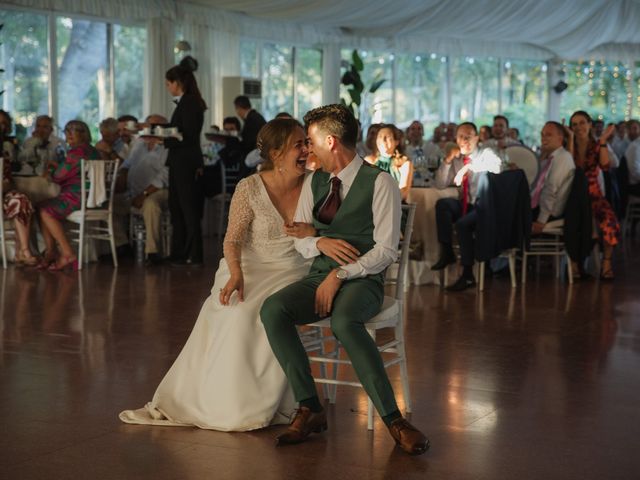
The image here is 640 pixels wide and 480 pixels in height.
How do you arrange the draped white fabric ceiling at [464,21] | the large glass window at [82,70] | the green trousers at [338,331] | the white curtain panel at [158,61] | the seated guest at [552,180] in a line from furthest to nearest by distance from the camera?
the draped white fabric ceiling at [464,21]
the white curtain panel at [158,61]
the large glass window at [82,70]
the seated guest at [552,180]
the green trousers at [338,331]

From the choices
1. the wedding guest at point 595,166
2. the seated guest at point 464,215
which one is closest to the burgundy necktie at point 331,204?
the seated guest at point 464,215

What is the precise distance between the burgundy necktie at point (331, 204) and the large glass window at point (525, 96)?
17.1 meters

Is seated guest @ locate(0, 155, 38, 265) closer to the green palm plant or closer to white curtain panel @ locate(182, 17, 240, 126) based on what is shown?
white curtain panel @ locate(182, 17, 240, 126)

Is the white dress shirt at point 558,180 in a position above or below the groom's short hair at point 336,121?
below

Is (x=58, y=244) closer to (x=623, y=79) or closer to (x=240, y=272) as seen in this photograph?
(x=240, y=272)

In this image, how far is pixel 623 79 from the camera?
2103cm

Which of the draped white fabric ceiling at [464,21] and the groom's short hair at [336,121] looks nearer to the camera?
the groom's short hair at [336,121]

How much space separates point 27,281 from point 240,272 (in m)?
4.24

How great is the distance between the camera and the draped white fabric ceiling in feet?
45.8

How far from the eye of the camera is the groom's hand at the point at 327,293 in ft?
11.5

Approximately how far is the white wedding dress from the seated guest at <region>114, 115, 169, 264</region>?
16.9ft

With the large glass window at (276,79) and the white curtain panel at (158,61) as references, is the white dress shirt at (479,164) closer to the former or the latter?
the white curtain panel at (158,61)

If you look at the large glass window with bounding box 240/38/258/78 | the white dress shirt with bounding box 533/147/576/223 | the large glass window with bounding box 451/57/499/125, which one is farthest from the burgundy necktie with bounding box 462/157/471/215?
the large glass window with bounding box 451/57/499/125

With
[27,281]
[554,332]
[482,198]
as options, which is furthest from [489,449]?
[27,281]
